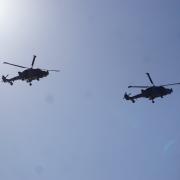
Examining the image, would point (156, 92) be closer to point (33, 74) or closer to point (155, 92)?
point (155, 92)

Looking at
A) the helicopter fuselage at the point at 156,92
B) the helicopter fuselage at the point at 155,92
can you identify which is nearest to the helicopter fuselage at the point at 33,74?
the helicopter fuselage at the point at 155,92

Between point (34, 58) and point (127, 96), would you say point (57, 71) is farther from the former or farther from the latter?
point (127, 96)

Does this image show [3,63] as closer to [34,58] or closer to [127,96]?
[34,58]

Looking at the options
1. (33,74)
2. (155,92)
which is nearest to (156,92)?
(155,92)

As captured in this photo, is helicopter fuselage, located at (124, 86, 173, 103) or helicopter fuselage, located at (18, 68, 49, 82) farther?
helicopter fuselage, located at (18, 68, 49, 82)

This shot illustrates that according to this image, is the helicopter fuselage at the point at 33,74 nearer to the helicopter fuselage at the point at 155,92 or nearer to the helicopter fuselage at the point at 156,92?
the helicopter fuselage at the point at 155,92

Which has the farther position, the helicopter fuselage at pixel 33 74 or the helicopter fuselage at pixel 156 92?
the helicopter fuselage at pixel 33 74

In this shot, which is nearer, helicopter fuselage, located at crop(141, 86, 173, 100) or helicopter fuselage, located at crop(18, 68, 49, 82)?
helicopter fuselage, located at crop(141, 86, 173, 100)

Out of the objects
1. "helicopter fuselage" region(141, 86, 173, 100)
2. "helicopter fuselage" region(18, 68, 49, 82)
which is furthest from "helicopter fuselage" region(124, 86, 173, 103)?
"helicopter fuselage" region(18, 68, 49, 82)

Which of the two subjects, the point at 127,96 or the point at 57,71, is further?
the point at 127,96

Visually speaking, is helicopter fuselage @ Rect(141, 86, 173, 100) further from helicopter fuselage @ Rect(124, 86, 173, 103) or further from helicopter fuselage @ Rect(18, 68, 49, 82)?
helicopter fuselage @ Rect(18, 68, 49, 82)

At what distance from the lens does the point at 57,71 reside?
267 ft

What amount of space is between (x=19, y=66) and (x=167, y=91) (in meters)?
22.3

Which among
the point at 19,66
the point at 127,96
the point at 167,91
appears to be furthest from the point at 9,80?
the point at 167,91
